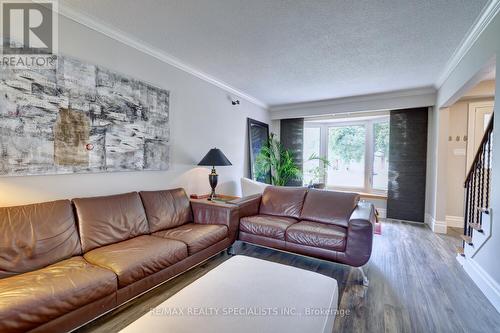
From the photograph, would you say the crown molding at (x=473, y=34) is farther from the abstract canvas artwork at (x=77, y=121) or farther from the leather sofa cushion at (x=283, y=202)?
the abstract canvas artwork at (x=77, y=121)

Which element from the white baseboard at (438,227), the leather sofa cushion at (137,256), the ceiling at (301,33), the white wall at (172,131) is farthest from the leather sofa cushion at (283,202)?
the white baseboard at (438,227)

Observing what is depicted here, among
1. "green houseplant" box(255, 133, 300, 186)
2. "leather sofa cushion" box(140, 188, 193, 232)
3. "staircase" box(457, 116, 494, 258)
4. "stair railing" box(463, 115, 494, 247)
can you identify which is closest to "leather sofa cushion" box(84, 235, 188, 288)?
"leather sofa cushion" box(140, 188, 193, 232)

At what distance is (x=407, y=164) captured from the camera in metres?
4.62

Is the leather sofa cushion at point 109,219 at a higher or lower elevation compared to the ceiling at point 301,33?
lower

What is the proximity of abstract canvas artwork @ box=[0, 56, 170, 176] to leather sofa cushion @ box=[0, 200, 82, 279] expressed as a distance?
353 mm

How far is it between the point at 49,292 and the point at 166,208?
141 cm

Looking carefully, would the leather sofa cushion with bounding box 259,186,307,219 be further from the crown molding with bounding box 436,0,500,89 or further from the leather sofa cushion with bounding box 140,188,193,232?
the crown molding with bounding box 436,0,500,89

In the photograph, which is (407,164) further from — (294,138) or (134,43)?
(134,43)

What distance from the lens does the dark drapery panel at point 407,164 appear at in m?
4.51

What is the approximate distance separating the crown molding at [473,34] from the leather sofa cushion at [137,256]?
3.40m

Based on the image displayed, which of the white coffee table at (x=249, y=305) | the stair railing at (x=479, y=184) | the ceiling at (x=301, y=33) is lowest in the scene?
the white coffee table at (x=249, y=305)

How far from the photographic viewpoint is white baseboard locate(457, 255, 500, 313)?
1.96 meters

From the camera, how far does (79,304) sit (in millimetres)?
1465

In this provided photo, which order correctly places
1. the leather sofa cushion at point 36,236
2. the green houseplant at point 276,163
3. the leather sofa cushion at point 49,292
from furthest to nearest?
the green houseplant at point 276,163 → the leather sofa cushion at point 36,236 → the leather sofa cushion at point 49,292
